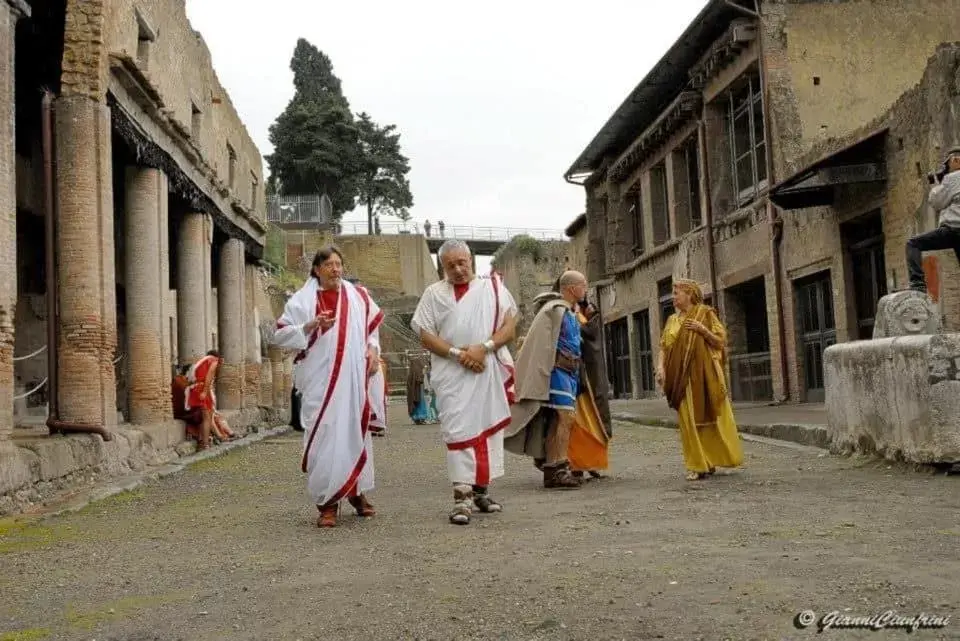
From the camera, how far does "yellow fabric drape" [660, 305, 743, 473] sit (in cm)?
852

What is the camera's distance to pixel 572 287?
9078 millimetres

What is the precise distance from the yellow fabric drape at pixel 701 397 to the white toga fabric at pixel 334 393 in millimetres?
2826

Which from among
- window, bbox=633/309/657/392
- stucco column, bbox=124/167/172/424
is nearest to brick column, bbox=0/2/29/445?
stucco column, bbox=124/167/172/424

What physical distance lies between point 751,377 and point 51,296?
13.4 metres

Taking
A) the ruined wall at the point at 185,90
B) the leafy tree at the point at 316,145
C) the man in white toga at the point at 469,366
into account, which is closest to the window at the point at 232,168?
the ruined wall at the point at 185,90

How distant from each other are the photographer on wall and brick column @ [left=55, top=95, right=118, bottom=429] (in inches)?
308

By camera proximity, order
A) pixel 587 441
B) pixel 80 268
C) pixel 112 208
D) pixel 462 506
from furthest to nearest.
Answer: pixel 112 208 → pixel 80 268 → pixel 587 441 → pixel 462 506

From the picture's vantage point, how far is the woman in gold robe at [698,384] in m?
8.53

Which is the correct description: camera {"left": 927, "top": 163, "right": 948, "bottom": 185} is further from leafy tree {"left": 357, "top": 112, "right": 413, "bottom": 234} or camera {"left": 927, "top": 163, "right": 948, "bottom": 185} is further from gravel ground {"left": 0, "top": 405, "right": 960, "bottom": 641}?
leafy tree {"left": 357, "top": 112, "right": 413, "bottom": 234}

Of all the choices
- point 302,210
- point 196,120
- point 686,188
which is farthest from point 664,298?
point 302,210

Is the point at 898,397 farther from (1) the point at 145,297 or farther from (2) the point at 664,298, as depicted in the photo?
(2) the point at 664,298

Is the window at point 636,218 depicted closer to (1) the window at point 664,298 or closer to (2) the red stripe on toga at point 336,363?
(1) the window at point 664,298

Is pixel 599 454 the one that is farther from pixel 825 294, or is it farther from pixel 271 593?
pixel 825 294

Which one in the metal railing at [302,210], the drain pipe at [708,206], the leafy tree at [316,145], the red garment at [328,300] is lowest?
the red garment at [328,300]
